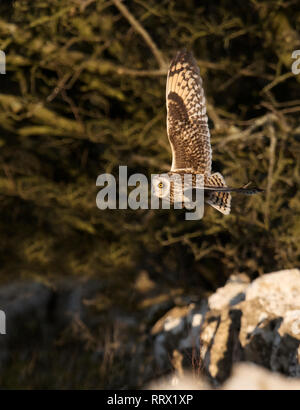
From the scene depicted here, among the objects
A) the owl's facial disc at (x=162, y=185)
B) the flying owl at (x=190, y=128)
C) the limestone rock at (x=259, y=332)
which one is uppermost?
the flying owl at (x=190, y=128)

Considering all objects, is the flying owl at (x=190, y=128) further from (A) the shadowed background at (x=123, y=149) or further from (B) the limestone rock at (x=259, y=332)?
(A) the shadowed background at (x=123, y=149)

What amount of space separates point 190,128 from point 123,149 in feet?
8.12

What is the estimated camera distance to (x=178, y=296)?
19.2 feet

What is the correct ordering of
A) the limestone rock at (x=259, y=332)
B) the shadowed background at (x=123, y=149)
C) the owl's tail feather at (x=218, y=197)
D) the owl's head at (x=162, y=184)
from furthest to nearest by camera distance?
the shadowed background at (x=123, y=149) → the limestone rock at (x=259, y=332) → the owl's tail feather at (x=218, y=197) → the owl's head at (x=162, y=184)

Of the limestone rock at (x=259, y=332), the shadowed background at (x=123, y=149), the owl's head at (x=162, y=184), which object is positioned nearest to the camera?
the owl's head at (x=162, y=184)

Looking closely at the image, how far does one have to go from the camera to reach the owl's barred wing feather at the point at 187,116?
8.13 ft

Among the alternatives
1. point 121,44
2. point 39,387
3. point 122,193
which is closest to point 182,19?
point 121,44

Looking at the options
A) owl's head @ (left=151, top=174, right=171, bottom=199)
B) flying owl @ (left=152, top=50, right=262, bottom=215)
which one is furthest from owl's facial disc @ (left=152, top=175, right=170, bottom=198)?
flying owl @ (left=152, top=50, right=262, bottom=215)

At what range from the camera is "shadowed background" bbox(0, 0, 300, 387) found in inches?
177

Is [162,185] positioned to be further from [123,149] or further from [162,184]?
[123,149]

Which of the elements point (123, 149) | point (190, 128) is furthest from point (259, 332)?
point (123, 149)

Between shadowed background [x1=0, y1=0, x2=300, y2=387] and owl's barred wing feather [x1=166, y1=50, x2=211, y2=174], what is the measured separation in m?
1.53

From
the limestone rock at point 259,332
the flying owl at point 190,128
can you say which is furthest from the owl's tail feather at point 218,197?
the limestone rock at point 259,332

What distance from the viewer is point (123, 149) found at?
5059 millimetres
